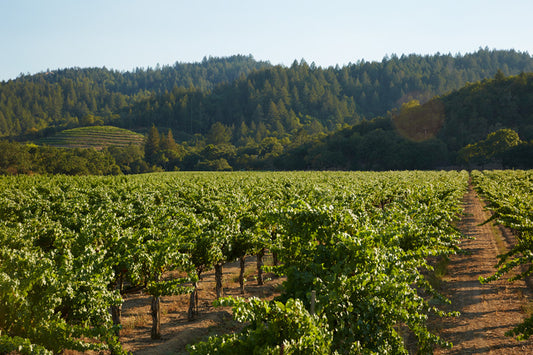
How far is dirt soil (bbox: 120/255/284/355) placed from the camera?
39.4 ft

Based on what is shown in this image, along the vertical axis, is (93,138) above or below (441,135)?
above

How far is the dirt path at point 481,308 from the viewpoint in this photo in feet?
37.6

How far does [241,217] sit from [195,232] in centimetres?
289

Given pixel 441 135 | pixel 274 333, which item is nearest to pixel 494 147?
pixel 441 135

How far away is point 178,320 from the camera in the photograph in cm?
1415

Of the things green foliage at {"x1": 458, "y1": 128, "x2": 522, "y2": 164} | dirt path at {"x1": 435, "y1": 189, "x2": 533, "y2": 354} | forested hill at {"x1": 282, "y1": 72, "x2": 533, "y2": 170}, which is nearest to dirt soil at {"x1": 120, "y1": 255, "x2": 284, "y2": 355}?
dirt path at {"x1": 435, "y1": 189, "x2": 533, "y2": 354}

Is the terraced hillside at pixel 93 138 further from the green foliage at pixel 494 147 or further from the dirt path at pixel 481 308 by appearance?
the dirt path at pixel 481 308

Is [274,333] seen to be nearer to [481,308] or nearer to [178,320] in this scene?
[178,320]

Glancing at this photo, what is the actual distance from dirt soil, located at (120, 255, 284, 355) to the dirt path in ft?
23.0

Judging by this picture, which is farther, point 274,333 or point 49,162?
point 49,162

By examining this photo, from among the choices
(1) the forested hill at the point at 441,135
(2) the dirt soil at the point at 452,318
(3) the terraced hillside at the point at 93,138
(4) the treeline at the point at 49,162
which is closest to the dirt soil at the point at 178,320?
(2) the dirt soil at the point at 452,318

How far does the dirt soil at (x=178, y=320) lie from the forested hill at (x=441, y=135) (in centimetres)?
10406

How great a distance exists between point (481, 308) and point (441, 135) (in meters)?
130

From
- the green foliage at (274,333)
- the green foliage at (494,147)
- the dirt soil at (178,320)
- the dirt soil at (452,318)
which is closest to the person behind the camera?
the green foliage at (274,333)
